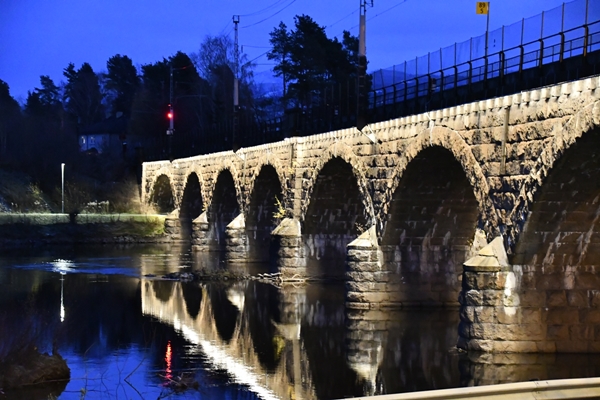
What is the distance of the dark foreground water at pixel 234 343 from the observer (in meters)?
15.0

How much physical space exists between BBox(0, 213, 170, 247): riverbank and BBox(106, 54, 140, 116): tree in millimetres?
48435

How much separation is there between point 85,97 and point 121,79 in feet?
19.4

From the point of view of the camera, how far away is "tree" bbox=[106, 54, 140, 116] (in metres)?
101

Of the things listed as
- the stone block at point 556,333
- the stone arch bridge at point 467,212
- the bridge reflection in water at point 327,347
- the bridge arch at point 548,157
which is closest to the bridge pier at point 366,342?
the bridge reflection in water at point 327,347

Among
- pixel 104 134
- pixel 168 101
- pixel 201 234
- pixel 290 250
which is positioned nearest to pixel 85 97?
pixel 104 134

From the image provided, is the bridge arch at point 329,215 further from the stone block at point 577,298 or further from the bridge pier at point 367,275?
the stone block at point 577,298

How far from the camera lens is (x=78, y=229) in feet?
163

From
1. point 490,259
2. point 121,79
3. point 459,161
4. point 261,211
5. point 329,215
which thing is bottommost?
point 490,259

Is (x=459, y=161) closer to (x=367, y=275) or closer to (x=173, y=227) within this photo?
(x=367, y=275)

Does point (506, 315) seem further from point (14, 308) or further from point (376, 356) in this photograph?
point (14, 308)

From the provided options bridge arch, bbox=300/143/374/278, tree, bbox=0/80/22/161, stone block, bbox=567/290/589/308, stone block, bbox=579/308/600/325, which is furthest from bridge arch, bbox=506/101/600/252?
tree, bbox=0/80/22/161

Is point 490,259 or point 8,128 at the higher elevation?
point 8,128

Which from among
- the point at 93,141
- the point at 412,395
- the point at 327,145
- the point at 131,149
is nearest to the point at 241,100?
the point at 131,149

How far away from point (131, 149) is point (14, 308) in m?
60.8
